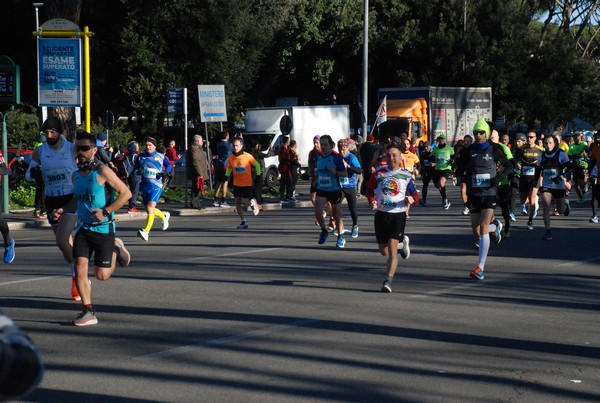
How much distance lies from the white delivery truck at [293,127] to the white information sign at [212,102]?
6227 millimetres

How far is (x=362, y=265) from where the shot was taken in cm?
1451

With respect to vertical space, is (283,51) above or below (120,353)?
above

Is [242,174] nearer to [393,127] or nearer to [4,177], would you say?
[4,177]

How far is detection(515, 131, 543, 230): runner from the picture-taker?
2055cm

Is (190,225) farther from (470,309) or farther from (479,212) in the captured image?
(470,309)

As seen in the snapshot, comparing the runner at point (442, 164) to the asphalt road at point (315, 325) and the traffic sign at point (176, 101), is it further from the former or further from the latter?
the asphalt road at point (315, 325)

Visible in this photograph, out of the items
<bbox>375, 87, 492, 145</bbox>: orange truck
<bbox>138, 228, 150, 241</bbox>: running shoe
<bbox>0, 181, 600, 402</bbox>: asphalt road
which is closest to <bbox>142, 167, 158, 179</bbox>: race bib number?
<bbox>138, 228, 150, 241</bbox>: running shoe

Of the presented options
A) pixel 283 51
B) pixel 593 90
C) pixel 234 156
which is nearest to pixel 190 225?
pixel 234 156

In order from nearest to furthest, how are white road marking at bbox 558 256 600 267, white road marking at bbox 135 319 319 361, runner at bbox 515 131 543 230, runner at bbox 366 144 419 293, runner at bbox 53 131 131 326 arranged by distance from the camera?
white road marking at bbox 135 319 319 361, runner at bbox 53 131 131 326, runner at bbox 366 144 419 293, white road marking at bbox 558 256 600 267, runner at bbox 515 131 543 230

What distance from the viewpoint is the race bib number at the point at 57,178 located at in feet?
38.6

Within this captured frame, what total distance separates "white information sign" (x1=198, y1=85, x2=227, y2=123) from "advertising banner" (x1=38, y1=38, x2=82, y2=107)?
17.0ft

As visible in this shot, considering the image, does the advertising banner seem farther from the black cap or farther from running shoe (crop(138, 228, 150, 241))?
the black cap

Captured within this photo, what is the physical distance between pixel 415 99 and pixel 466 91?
4.25m

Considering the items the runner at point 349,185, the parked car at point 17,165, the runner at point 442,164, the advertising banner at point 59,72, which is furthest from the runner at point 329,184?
the parked car at point 17,165
